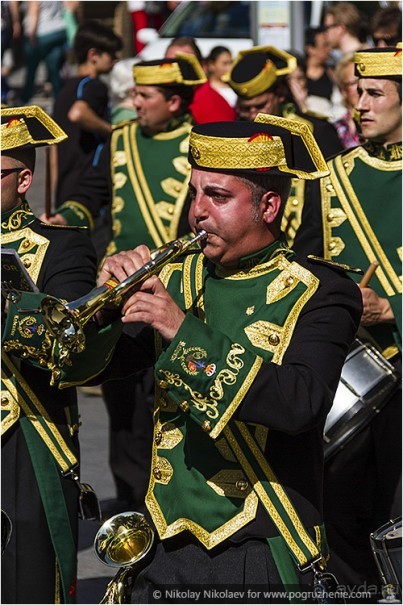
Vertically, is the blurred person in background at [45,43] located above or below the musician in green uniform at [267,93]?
below

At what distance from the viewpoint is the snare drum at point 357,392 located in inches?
195

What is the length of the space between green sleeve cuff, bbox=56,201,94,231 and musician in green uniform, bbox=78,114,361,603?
101 inches

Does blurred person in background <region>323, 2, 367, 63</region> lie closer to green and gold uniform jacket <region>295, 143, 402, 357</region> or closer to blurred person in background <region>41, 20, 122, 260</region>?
blurred person in background <region>41, 20, 122, 260</region>

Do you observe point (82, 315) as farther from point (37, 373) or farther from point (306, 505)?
point (37, 373)

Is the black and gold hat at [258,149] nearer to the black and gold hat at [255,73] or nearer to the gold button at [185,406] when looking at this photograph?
the gold button at [185,406]

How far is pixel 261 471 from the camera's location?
11.1 feet

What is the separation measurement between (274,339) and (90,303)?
48 centimetres

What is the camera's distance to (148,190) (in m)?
6.66

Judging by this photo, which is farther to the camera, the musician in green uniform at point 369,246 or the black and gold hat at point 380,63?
the black and gold hat at point 380,63

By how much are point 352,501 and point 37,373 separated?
1663mm

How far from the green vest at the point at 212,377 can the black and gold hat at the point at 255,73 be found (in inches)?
144

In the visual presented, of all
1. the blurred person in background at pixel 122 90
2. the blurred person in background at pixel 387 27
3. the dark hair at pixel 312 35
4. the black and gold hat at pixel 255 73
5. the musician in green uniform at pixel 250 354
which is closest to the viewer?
the musician in green uniform at pixel 250 354

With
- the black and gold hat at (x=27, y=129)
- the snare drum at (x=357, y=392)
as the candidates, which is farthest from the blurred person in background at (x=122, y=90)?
the black and gold hat at (x=27, y=129)

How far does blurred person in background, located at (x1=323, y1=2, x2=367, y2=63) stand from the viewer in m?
11.4
